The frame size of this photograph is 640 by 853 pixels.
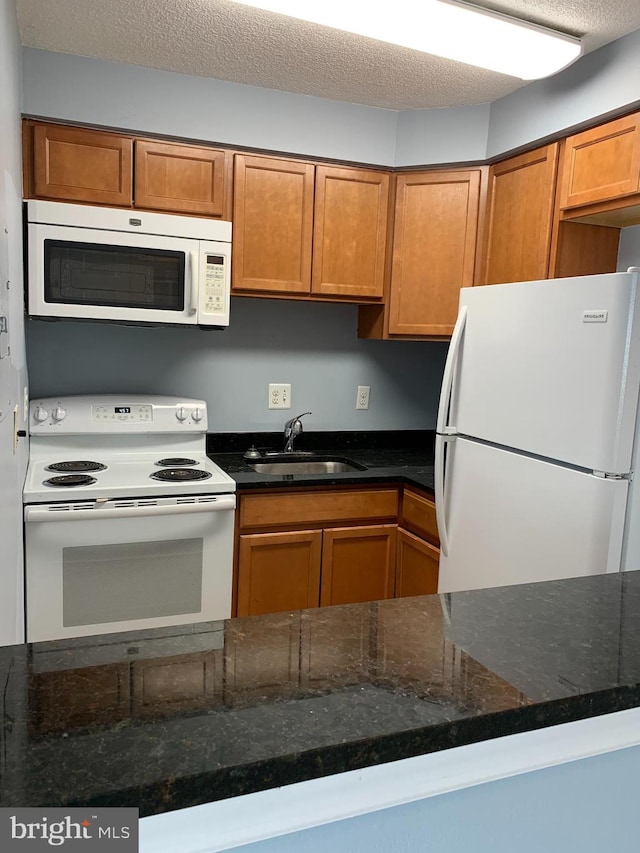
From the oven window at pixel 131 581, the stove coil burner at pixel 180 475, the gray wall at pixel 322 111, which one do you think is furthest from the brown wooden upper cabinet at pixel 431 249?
the oven window at pixel 131 581

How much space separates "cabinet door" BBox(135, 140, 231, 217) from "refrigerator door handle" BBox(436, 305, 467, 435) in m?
1.10

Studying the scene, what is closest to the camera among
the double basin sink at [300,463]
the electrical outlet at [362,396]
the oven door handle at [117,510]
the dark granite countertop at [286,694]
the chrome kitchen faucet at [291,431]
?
the dark granite countertop at [286,694]

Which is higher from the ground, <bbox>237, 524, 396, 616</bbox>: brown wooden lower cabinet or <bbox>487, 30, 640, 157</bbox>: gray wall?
<bbox>487, 30, 640, 157</bbox>: gray wall

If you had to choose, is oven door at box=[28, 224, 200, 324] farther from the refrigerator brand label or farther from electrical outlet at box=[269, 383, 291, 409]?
the refrigerator brand label

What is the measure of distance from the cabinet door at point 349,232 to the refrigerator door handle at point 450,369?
721mm

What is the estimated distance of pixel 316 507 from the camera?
8.99 ft

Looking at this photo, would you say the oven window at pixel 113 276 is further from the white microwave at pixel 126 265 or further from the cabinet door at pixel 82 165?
the cabinet door at pixel 82 165

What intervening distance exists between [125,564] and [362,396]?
1.50 meters

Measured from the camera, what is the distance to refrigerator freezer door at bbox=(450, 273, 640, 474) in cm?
175

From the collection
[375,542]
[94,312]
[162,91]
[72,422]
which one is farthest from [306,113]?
[375,542]

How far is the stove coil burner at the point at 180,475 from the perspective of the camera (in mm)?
2521

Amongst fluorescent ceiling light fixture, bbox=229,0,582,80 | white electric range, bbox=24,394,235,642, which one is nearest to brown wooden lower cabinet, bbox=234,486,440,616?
white electric range, bbox=24,394,235,642

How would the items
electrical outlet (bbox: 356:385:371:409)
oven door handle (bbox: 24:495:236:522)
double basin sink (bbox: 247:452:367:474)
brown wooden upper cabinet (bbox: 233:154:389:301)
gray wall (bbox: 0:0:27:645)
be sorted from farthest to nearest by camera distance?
electrical outlet (bbox: 356:385:371:409) → double basin sink (bbox: 247:452:367:474) → brown wooden upper cabinet (bbox: 233:154:389:301) → oven door handle (bbox: 24:495:236:522) → gray wall (bbox: 0:0:27:645)

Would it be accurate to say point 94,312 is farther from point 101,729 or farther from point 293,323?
point 101,729
